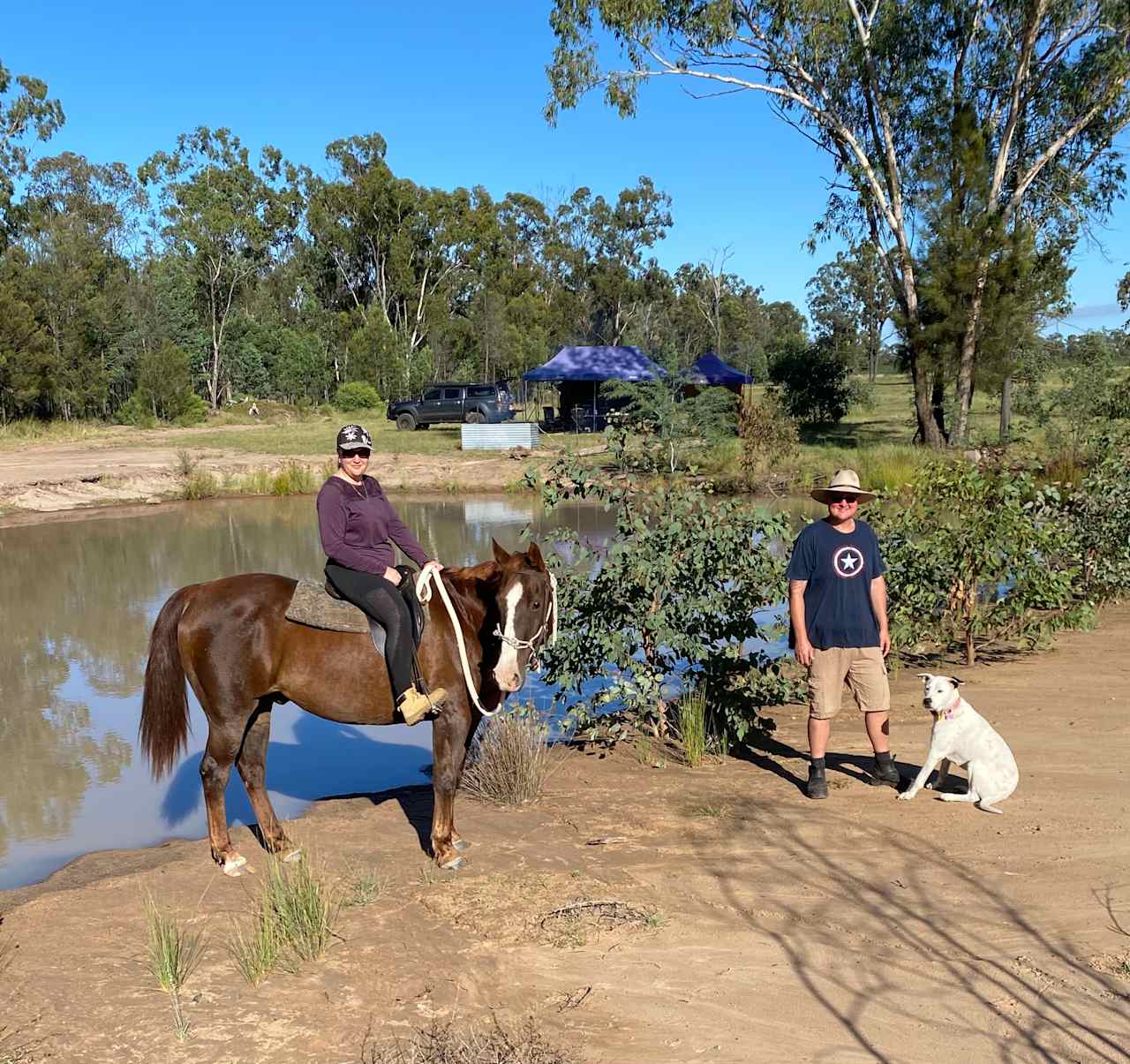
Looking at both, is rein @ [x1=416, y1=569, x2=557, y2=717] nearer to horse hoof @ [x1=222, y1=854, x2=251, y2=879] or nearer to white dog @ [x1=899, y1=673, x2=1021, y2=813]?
horse hoof @ [x1=222, y1=854, x2=251, y2=879]

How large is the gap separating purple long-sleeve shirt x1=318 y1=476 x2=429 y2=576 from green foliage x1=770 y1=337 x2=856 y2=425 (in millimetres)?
33461

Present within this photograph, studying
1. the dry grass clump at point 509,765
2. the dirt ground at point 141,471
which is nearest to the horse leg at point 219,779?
the dry grass clump at point 509,765

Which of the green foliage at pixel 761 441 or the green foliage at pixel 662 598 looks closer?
the green foliage at pixel 662 598

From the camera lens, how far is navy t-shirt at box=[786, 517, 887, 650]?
19.5 feet

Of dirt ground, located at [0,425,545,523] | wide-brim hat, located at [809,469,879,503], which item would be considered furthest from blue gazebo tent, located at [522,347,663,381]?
wide-brim hat, located at [809,469,879,503]

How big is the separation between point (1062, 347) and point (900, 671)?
36.2 meters

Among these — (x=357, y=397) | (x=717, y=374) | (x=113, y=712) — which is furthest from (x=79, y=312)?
→ (x=113, y=712)

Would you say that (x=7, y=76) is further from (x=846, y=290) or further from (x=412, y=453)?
(x=846, y=290)

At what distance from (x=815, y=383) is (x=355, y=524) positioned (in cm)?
3464

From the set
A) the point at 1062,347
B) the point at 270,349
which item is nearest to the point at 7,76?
the point at 270,349

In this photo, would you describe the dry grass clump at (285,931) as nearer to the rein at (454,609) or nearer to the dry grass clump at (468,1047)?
the dry grass clump at (468,1047)

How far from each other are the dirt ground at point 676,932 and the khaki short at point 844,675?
1.84 ft

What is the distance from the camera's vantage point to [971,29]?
85.9 ft

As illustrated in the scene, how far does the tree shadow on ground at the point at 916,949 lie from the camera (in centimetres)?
350
